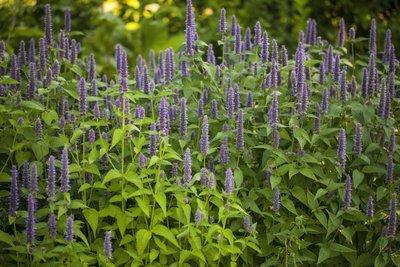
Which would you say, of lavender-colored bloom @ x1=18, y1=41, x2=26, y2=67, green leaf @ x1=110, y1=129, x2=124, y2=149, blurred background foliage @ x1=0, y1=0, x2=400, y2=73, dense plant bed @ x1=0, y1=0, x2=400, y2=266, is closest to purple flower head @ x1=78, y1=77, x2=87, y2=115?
dense plant bed @ x1=0, y1=0, x2=400, y2=266

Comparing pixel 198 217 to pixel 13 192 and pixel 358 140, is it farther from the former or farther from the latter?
pixel 358 140

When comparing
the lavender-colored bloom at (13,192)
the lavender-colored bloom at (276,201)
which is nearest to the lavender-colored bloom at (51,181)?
the lavender-colored bloom at (13,192)

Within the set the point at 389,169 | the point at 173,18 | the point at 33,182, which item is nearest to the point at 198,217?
the point at 33,182

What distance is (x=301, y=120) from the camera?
4.73m

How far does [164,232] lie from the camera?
167 inches

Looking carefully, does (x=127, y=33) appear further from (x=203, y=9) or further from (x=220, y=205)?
(x=220, y=205)

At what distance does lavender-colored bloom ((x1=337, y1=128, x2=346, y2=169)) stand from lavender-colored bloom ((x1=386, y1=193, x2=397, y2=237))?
1.19 ft

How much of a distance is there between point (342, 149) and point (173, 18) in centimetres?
645

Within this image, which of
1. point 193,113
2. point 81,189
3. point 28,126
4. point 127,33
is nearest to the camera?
point 81,189

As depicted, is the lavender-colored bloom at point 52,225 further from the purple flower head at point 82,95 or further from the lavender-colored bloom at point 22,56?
the lavender-colored bloom at point 22,56

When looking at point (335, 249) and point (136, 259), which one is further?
point (335, 249)

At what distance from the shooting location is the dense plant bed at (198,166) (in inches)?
166

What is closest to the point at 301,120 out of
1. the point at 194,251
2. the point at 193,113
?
the point at 193,113

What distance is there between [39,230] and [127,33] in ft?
20.4
